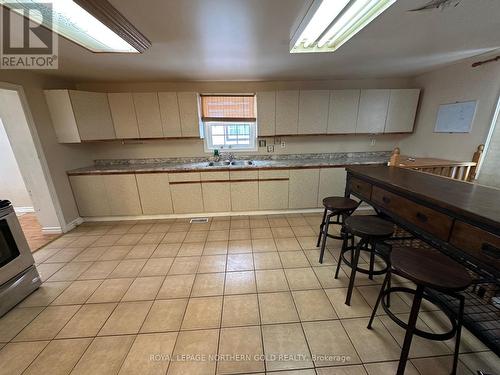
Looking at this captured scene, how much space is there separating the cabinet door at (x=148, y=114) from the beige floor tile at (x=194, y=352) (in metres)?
3.02

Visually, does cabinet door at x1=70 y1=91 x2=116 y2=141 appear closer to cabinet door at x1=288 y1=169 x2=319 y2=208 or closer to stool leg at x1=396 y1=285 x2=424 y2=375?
cabinet door at x1=288 y1=169 x2=319 y2=208

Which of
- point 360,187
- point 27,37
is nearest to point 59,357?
point 27,37

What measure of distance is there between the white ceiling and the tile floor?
7.48 ft

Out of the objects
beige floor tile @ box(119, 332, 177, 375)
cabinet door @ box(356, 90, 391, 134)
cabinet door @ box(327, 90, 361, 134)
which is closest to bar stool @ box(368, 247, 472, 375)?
beige floor tile @ box(119, 332, 177, 375)

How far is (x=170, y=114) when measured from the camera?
3.37 m

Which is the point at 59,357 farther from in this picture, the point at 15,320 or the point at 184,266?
the point at 184,266

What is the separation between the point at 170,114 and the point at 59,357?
3.13 meters

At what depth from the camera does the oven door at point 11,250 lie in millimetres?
1763

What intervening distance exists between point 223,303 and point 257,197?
1.95 meters

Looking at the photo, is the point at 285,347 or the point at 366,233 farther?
the point at 366,233

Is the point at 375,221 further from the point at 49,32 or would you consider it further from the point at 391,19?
the point at 49,32

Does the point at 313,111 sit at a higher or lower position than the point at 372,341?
higher

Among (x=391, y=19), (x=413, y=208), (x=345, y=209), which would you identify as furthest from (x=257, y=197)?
(x=391, y=19)

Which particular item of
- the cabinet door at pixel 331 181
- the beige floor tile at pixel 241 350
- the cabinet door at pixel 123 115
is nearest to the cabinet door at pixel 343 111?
the cabinet door at pixel 331 181
